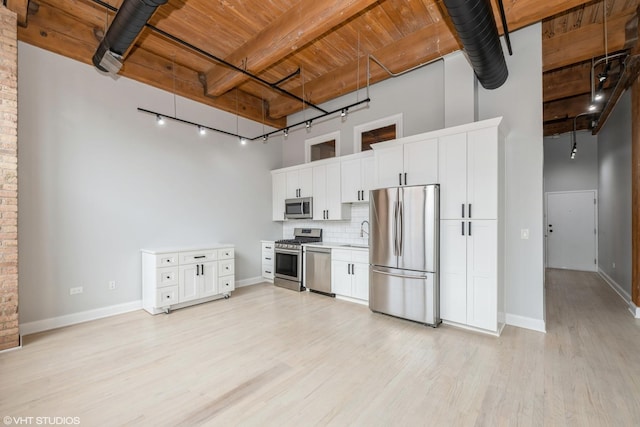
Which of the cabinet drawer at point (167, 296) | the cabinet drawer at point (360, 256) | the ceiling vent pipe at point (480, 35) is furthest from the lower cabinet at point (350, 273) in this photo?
the ceiling vent pipe at point (480, 35)

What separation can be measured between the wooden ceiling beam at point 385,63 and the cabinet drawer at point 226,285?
11.9 ft

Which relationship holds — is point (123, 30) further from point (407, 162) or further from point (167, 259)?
point (407, 162)

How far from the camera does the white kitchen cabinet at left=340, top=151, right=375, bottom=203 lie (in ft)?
15.7

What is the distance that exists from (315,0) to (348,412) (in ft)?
13.0

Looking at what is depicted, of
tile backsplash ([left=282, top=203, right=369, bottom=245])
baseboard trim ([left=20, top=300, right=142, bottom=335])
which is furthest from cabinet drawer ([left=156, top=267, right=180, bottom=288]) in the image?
tile backsplash ([left=282, top=203, right=369, bottom=245])

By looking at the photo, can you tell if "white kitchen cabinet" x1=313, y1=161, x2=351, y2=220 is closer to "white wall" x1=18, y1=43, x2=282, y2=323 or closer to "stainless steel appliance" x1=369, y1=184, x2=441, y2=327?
"stainless steel appliance" x1=369, y1=184, x2=441, y2=327

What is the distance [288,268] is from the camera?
18.2ft

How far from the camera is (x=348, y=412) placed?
2033 mm

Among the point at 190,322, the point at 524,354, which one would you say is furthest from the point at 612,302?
the point at 190,322

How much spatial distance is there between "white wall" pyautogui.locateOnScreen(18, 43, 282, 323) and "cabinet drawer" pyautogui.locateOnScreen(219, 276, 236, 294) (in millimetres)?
843

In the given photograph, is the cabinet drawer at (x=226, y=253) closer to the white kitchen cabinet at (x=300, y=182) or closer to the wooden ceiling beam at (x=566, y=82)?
the white kitchen cabinet at (x=300, y=182)

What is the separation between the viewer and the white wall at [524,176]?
3527 millimetres

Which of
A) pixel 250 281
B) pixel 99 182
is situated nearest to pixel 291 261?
pixel 250 281

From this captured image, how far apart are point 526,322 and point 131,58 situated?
21.8ft
